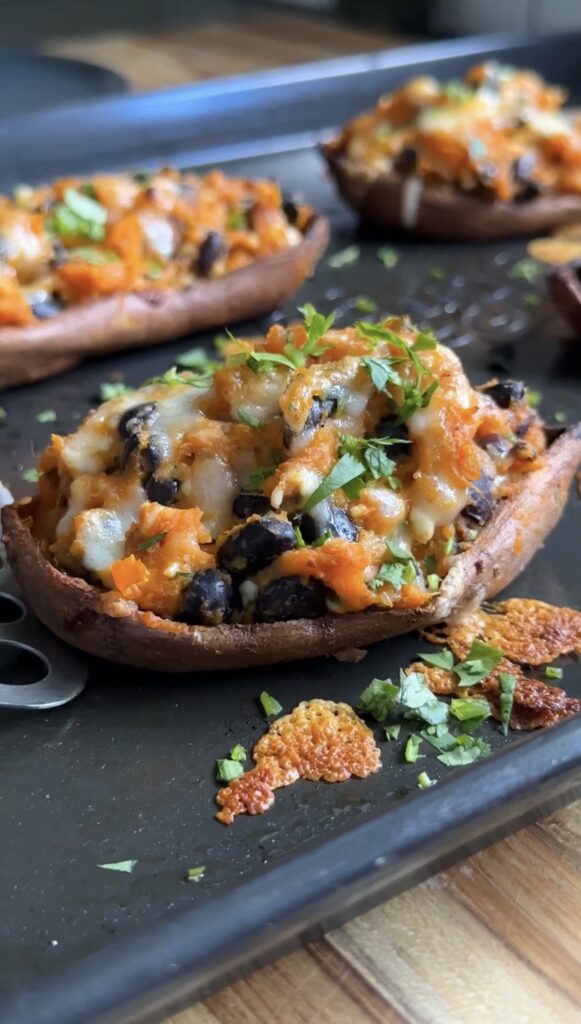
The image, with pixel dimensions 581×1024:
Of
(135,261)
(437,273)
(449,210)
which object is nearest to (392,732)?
(135,261)

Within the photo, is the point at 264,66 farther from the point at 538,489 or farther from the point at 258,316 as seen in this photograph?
the point at 538,489

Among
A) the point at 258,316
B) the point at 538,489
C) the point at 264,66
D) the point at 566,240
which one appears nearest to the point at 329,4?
the point at 264,66

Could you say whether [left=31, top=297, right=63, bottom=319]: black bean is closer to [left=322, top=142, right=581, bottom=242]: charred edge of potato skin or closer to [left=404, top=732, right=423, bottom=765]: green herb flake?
[left=322, top=142, right=581, bottom=242]: charred edge of potato skin

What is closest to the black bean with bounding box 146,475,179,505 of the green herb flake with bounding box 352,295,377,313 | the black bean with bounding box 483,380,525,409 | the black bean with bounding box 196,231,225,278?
the black bean with bounding box 483,380,525,409

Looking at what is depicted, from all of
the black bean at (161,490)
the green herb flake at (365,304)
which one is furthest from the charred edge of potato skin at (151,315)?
the black bean at (161,490)

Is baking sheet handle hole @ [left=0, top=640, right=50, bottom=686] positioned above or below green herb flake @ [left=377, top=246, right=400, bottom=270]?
above
